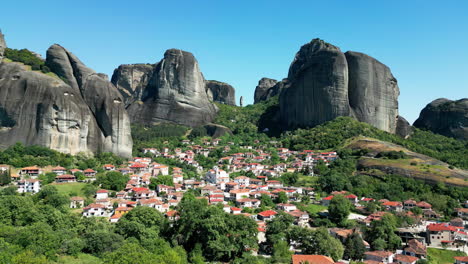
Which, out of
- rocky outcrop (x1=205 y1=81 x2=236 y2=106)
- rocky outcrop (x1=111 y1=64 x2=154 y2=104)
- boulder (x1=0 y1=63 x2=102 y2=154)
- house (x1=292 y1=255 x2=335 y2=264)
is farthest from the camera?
rocky outcrop (x1=205 y1=81 x2=236 y2=106)

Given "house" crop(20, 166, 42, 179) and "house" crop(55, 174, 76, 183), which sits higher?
"house" crop(20, 166, 42, 179)

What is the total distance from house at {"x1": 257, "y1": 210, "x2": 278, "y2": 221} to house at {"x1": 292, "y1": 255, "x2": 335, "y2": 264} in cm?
954

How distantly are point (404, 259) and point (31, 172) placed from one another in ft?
132

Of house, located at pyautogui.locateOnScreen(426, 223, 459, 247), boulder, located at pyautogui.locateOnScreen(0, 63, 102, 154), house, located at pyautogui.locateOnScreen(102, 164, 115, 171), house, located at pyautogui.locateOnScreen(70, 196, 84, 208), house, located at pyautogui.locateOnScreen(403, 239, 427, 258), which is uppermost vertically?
boulder, located at pyautogui.locateOnScreen(0, 63, 102, 154)

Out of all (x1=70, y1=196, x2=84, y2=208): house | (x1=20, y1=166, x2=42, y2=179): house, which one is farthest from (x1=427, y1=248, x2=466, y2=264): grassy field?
(x1=20, y1=166, x2=42, y2=179): house

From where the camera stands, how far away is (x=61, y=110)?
45500 mm

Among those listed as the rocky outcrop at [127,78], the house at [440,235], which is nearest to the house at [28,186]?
the house at [440,235]

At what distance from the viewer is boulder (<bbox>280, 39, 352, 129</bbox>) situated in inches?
2943

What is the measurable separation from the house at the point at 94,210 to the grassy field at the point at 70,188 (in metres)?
→ 4.67

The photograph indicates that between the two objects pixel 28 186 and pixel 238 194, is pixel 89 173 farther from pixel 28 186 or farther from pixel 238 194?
pixel 238 194

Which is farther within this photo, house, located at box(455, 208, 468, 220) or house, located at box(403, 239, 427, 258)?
house, located at box(455, 208, 468, 220)

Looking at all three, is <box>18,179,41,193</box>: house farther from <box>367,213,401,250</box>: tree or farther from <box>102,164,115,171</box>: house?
<box>367,213,401,250</box>: tree

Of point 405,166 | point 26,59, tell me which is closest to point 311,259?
point 405,166

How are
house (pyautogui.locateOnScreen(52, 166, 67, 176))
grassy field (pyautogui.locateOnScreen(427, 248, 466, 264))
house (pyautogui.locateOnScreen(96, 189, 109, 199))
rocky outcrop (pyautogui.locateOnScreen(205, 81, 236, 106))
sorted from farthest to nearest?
1. rocky outcrop (pyautogui.locateOnScreen(205, 81, 236, 106))
2. house (pyautogui.locateOnScreen(52, 166, 67, 176))
3. house (pyautogui.locateOnScreen(96, 189, 109, 199))
4. grassy field (pyautogui.locateOnScreen(427, 248, 466, 264))
